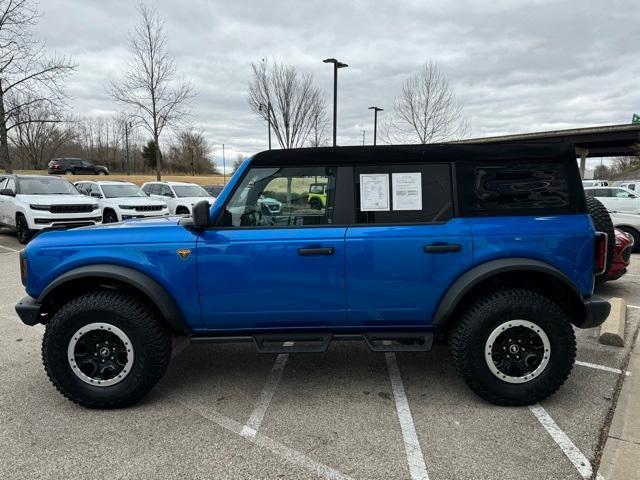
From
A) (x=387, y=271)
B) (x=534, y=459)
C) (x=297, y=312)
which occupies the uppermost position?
(x=387, y=271)

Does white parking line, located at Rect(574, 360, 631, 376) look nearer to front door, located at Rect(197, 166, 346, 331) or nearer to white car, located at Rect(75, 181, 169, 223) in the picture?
front door, located at Rect(197, 166, 346, 331)

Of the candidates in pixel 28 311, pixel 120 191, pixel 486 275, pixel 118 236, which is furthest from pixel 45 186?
pixel 486 275

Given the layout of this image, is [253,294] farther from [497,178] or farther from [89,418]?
[497,178]

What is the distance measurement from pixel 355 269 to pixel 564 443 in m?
1.69

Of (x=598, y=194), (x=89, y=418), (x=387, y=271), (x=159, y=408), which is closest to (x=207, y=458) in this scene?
(x=159, y=408)

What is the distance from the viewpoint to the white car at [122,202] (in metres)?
12.8

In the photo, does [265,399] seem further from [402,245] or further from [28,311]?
[28,311]

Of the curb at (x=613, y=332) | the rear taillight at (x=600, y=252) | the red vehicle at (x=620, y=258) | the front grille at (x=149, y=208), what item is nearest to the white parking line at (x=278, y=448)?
the rear taillight at (x=600, y=252)

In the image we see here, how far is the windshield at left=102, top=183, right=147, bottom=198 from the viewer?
1373 cm

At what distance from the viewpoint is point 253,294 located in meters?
3.08

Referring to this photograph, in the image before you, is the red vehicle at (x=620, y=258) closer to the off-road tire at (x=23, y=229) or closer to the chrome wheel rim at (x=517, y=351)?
the chrome wheel rim at (x=517, y=351)

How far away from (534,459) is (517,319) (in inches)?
35.4

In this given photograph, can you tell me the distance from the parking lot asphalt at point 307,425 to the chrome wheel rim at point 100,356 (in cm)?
26

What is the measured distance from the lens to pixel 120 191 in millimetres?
13984
